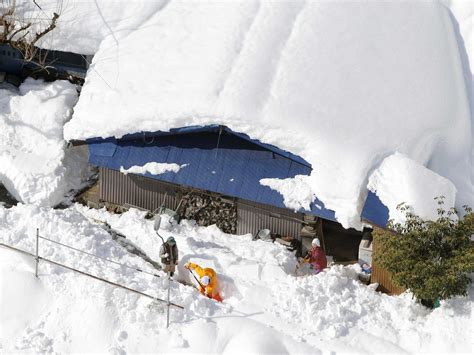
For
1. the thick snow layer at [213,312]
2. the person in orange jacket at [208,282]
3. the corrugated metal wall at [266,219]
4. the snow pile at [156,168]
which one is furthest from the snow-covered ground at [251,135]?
the snow pile at [156,168]

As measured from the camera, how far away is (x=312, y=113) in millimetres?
15703

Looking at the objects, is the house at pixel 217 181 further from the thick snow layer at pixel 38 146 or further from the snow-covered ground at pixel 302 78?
the thick snow layer at pixel 38 146

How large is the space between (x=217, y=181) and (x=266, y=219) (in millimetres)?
1812

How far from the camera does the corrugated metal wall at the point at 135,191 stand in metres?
17.9

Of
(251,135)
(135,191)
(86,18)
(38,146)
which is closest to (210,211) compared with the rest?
(135,191)

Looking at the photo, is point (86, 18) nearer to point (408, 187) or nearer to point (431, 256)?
point (408, 187)

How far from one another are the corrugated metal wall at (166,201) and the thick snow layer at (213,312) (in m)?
1.41

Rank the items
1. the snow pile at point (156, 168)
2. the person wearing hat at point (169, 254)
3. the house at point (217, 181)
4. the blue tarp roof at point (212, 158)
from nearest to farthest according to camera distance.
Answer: the person wearing hat at point (169, 254)
the blue tarp roof at point (212, 158)
the house at point (217, 181)
the snow pile at point (156, 168)

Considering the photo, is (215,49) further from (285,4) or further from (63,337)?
(63,337)

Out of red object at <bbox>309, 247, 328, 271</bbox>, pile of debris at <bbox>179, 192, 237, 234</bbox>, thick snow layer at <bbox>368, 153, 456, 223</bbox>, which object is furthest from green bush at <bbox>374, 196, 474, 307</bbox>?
pile of debris at <bbox>179, 192, 237, 234</bbox>

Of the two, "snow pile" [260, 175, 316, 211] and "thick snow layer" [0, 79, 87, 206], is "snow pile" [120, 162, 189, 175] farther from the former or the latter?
"thick snow layer" [0, 79, 87, 206]

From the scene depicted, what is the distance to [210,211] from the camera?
17.5 meters

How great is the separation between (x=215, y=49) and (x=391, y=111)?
5728 mm

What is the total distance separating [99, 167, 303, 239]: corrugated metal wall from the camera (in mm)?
16609
